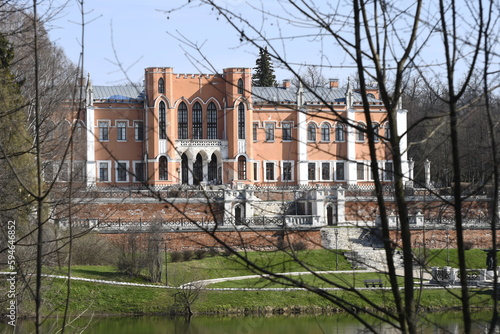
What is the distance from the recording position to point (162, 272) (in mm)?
25344

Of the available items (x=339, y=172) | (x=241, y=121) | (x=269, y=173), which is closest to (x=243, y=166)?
(x=269, y=173)

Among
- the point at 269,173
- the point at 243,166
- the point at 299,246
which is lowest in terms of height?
the point at 299,246

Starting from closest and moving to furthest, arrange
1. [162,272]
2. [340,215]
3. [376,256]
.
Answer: [162,272] < [376,256] < [340,215]

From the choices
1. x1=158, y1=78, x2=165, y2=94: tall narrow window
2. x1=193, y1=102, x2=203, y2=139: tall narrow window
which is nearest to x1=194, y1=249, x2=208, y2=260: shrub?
x1=193, y1=102, x2=203, y2=139: tall narrow window

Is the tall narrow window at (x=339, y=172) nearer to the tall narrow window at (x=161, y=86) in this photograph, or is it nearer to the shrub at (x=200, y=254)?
the tall narrow window at (x=161, y=86)

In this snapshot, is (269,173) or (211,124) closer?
(211,124)

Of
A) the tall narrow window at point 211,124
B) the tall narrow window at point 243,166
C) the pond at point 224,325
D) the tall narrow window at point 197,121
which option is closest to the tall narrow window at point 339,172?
the tall narrow window at point 243,166

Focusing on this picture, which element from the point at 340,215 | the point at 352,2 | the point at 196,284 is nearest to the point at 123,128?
the point at 340,215

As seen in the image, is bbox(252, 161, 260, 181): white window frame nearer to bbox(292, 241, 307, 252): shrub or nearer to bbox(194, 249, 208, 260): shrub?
bbox(292, 241, 307, 252): shrub

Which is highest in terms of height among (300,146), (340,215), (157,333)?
(300,146)

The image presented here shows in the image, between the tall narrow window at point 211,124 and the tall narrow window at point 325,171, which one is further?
the tall narrow window at point 325,171

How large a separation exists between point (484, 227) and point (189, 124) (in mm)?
14857

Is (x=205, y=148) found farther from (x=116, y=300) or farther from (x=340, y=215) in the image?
(x=116, y=300)

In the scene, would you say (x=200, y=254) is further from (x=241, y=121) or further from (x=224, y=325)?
(x=241, y=121)
